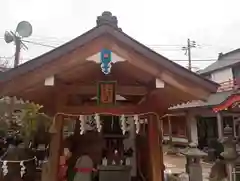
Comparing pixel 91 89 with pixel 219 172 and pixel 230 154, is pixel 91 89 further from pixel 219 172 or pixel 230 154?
pixel 219 172

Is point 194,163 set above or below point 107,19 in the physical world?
below

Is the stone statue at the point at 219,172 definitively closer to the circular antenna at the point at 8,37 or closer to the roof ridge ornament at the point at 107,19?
the roof ridge ornament at the point at 107,19

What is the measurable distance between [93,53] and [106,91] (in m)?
1.05

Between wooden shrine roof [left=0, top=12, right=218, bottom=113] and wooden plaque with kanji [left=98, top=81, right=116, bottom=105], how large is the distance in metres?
0.74

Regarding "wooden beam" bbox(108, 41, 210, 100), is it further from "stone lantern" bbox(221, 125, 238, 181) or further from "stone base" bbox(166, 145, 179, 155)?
"stone base" bbox(166, 145, 179, 155)

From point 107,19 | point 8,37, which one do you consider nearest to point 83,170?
point 107,19

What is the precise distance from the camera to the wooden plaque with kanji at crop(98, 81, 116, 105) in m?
5.45

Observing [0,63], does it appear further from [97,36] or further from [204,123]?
[97,36]

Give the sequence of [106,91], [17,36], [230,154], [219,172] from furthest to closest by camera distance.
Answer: [17,36]
[219,172]
[230,154]
[106,91]

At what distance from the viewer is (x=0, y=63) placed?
26.4 meters

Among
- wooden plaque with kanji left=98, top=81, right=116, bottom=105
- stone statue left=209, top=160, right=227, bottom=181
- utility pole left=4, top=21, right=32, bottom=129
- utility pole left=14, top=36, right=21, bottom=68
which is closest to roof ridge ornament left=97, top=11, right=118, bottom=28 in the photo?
wooden plaque with kanji left=98, top=81, right=116, bottom=105

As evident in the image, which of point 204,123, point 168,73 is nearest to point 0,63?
point 204,123

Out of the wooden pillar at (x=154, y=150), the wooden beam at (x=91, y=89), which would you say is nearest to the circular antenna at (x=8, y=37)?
the wooden beam at (x=91, y=89)

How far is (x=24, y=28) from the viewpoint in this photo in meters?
14.4
